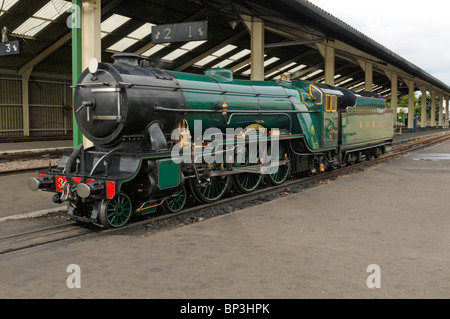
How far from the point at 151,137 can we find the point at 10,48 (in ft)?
20.9

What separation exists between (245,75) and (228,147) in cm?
2515

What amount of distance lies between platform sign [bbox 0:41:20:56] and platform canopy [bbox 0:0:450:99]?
183 centimetres

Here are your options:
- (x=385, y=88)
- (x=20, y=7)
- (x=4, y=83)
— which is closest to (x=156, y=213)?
(x=20, y=7)

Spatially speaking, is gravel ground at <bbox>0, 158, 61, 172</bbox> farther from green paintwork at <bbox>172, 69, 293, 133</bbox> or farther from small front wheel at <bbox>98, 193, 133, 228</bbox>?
small front wheel at <bbox>98, 193, 133, 228</bbox>

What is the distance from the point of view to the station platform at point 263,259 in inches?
155

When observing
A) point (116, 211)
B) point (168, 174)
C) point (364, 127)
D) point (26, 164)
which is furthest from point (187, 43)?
point (116, 211)

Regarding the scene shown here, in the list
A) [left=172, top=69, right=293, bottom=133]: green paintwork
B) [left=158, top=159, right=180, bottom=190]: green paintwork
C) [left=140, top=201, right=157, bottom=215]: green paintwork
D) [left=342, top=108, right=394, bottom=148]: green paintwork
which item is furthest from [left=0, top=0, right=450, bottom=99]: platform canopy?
[left=140, top=201, right=157, bottom=215]: green paintwork

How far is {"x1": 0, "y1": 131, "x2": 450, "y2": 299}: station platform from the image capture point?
12.9ft

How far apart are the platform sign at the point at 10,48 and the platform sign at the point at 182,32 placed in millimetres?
3614

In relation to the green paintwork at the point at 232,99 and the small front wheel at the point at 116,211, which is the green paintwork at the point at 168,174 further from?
the green paintwork at the point at 232,99

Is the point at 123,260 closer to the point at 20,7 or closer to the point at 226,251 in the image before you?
the point at 226,251

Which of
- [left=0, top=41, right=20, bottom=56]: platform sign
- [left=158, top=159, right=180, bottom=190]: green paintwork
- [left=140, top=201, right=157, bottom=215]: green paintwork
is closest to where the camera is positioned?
[left=158, top=159, right=180, bottom=190]: green paintwork

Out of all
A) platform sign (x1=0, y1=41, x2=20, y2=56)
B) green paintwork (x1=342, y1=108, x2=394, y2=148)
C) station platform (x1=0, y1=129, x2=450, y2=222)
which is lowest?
station platform (x1=0, y1=129, x2=450, y2=222)

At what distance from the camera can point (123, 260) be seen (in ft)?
15.7
